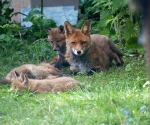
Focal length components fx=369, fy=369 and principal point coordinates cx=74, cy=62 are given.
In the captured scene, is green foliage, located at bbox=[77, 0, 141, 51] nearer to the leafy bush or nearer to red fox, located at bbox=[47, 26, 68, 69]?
red fox, located at bbox=[47, 26, 68, 69]

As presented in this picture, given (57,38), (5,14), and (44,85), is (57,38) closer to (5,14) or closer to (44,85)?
(5,14)

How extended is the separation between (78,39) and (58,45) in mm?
1073

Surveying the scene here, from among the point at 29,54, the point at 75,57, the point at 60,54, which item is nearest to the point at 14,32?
the point at 29,54

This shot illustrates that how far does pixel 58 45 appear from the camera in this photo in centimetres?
855

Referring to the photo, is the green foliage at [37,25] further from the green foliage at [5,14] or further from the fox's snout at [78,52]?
the fox's snout at [78,52]

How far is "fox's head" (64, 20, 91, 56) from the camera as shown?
24.7 ft

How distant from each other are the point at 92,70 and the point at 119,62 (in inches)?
31.8

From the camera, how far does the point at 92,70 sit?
7480 millimetres

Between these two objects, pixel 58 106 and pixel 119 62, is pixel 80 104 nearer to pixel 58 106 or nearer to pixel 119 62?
pixel 58 106

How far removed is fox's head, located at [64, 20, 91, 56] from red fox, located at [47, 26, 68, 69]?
0.74 meters

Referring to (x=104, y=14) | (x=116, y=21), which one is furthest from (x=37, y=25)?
(x=116, y=21)

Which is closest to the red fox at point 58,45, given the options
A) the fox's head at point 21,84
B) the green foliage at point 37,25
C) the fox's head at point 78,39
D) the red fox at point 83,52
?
the red fox at point 83,52

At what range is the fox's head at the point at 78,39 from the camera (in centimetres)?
753

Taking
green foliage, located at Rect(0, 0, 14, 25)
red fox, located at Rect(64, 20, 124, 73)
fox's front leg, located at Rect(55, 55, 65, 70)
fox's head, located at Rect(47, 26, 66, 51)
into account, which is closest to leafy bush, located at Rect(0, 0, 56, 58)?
green foliage, located at Rect(0, 0, 14, 25)
